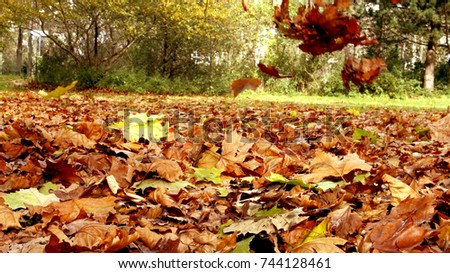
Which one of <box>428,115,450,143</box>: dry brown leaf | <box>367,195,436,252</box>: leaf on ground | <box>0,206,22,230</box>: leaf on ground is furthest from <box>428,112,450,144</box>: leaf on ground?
<box>0,206,22,230</box>: leaf on ground

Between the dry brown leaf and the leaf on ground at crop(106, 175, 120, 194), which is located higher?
the dry brown leaf

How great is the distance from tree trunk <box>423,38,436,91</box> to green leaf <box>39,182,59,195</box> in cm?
2104

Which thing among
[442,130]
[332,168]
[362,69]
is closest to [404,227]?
[362,69]

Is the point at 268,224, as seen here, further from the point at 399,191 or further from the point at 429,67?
the point at 429,67

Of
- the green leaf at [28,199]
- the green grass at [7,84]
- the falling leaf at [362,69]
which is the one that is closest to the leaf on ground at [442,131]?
the falling leaf at [362,69]

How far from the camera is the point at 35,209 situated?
147 cm

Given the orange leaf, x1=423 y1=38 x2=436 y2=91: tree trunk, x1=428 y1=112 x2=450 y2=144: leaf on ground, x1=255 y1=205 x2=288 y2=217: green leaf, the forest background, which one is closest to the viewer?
the orange leaf

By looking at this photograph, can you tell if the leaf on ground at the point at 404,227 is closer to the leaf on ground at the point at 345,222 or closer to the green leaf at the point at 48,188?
the leaf on ground at the point at 345,222

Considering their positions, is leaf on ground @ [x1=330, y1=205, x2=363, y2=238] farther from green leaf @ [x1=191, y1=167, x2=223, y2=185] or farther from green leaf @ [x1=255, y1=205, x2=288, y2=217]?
green leaf @ [x1=191, y1=167, x2=223, y2=185]

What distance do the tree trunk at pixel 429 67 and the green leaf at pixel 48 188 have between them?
69.0 feet

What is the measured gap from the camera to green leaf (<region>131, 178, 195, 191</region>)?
5.76 feet

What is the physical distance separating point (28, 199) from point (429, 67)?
21998 millimetres

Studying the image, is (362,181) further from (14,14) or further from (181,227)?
(14,14)

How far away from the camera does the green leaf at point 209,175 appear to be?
1.95 meters
